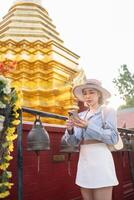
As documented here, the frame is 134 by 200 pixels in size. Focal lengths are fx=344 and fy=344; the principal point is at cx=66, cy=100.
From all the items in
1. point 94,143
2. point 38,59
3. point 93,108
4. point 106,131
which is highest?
point 38,59

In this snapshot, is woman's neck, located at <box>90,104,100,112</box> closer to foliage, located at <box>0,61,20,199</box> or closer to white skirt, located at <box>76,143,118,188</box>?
white skirt, located at <box>76,143,118,188</box>

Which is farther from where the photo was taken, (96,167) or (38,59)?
(38,59)

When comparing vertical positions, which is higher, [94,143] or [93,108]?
[93,108]

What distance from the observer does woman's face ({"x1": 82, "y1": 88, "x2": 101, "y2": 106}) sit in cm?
325

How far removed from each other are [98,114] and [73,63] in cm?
646

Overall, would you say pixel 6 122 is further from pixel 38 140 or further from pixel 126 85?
pixel 126 85

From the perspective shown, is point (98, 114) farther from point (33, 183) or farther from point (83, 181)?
point (33, 183)

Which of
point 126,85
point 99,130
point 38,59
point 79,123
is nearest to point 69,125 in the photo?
point 79,123

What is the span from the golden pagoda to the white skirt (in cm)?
429

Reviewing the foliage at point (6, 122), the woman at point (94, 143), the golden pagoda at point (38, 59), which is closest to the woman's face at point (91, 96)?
the woman at point (94, 143)

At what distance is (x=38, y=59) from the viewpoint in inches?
334

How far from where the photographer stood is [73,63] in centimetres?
954

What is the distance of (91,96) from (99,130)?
1.28ft

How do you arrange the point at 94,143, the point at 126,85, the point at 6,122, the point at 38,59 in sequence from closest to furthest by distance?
the point at 6,122
the point at 94,143
the point at 38,59
the point at 126,85
